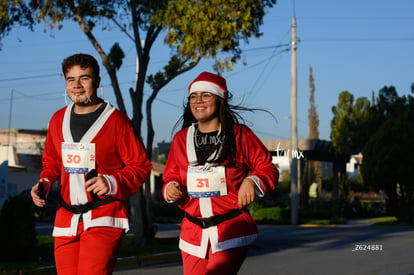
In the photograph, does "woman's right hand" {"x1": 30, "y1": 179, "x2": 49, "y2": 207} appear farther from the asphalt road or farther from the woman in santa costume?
the asphalt road

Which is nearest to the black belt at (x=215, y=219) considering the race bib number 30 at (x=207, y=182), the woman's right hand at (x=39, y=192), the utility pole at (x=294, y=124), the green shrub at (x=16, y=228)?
the race bib number 30 at (x=207, y=182)

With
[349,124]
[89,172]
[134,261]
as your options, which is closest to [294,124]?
[349,124]

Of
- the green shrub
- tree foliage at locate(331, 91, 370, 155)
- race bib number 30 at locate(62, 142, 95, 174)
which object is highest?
tree foliage at locate(331, 91, 370, 155)

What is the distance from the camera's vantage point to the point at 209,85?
535 cm

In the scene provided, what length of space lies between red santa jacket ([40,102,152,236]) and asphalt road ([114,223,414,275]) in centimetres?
770

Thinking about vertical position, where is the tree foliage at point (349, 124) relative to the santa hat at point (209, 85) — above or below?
above

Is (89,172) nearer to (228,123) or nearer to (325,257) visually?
(228,123)

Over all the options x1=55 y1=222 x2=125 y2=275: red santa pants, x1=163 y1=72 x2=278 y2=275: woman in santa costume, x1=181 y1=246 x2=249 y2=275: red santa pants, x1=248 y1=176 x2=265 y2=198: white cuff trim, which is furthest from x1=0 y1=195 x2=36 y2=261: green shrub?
x1=248 y1=176 x2=265 y2=198: white cuff trim

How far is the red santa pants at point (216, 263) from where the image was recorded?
499cm

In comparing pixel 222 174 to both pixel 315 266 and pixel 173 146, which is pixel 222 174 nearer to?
pixel 173 146

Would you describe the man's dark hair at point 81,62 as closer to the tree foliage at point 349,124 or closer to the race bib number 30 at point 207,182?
the race bib number 30 at point 207,182

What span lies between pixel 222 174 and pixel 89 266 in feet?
3.36

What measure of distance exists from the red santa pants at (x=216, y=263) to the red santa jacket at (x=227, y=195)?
39 mm

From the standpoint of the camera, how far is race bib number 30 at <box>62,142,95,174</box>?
5.25 meters
